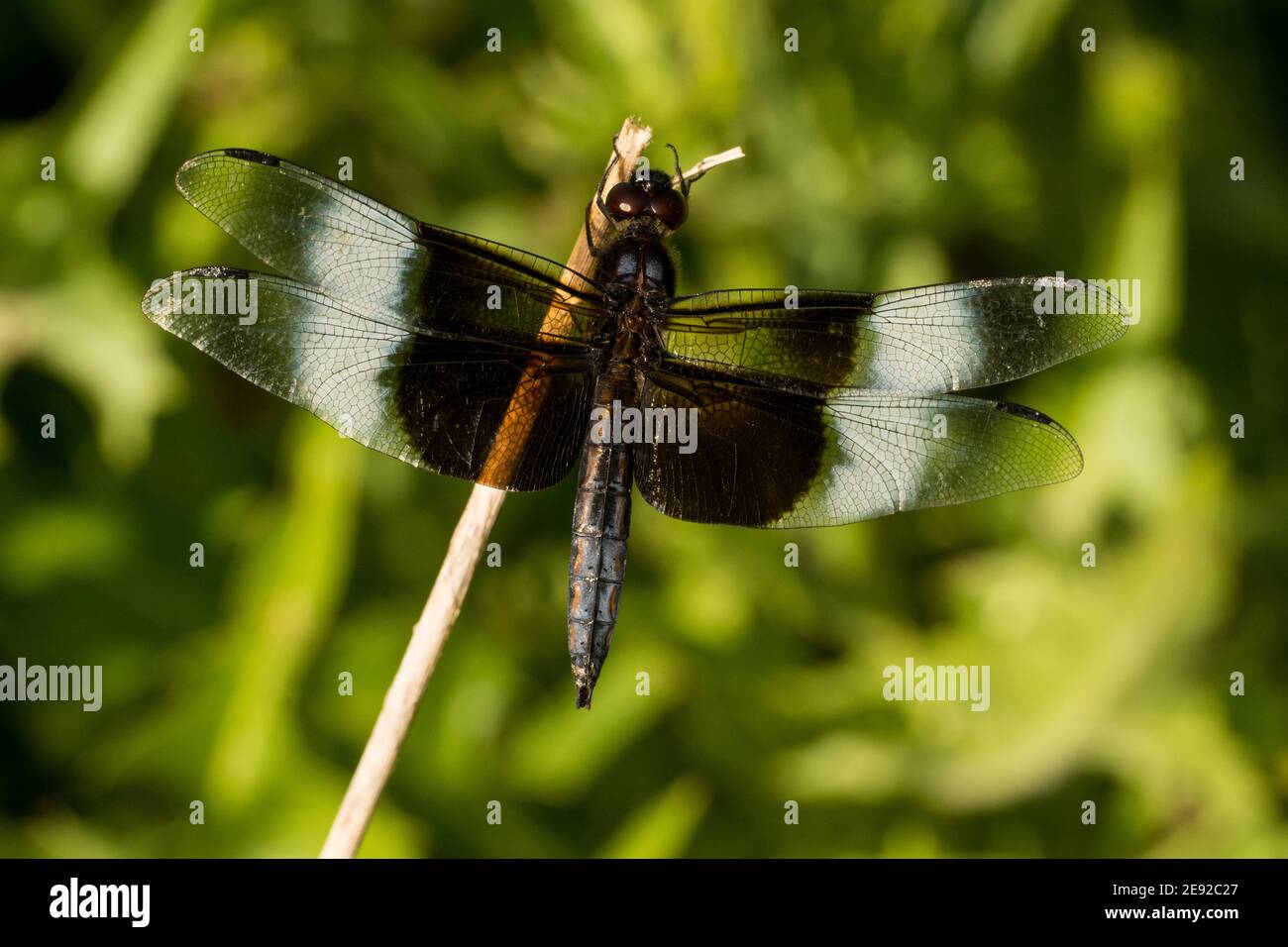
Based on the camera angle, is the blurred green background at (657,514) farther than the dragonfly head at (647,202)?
Yes

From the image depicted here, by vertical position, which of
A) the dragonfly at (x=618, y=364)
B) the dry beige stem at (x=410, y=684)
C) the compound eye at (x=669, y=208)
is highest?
the compound eye at (x=669, y=208)

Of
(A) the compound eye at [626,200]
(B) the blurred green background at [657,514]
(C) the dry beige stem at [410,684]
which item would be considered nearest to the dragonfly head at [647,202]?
(A) the compound eye at [626,200]

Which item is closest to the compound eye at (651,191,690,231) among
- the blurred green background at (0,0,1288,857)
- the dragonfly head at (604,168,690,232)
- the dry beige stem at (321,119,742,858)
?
the dragonfly head at (604,168,690,232)

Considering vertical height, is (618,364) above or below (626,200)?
below

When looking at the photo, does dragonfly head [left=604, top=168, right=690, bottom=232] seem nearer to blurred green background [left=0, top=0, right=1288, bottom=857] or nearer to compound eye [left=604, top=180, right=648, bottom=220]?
compound eye [left=604, top=180, right=648, bottom=220]

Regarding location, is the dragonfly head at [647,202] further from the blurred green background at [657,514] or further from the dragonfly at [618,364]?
the blurred green background at [657,514]

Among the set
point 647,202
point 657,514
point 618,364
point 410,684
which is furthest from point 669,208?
point 657,514

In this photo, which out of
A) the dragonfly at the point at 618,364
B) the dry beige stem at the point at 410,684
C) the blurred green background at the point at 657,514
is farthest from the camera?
the blurred green background at the point at 657,514

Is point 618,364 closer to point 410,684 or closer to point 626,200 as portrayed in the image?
point 626,200
